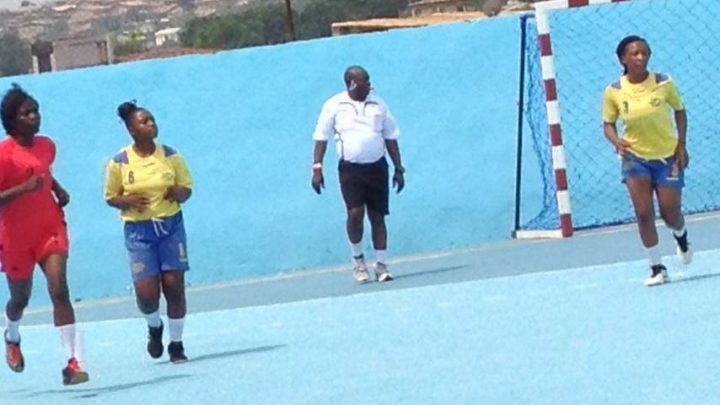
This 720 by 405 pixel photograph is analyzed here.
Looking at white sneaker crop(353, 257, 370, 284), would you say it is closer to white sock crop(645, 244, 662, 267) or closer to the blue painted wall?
the blue painted wall

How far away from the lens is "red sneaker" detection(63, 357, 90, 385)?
1084cm

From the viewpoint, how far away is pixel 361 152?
1512 cm

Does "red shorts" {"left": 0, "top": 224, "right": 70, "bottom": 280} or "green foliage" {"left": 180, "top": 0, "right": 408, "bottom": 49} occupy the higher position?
"green foliage" {"left": 180, "top": 0, "right": 408, "bottom": 49}

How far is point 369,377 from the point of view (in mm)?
9922

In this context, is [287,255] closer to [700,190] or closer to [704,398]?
[700,190]

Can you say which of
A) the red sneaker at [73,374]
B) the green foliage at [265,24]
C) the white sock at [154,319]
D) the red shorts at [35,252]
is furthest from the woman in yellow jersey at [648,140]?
the green foliage at [265,24]

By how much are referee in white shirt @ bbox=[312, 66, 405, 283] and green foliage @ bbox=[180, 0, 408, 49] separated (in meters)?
13.4

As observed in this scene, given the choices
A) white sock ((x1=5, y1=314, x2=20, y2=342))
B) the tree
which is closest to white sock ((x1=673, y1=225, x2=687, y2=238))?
white sock ((x1=5, y1=314, x2=20, y2=342))

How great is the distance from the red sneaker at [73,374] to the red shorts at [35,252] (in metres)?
0.63

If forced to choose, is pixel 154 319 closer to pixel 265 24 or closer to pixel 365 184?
pixel 365 184

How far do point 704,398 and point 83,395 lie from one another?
13.2ft

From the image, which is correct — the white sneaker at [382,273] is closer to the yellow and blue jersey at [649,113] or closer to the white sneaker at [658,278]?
the white sneaker at [658,278]

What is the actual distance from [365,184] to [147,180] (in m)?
3.91

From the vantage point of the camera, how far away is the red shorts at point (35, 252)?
434 inches
